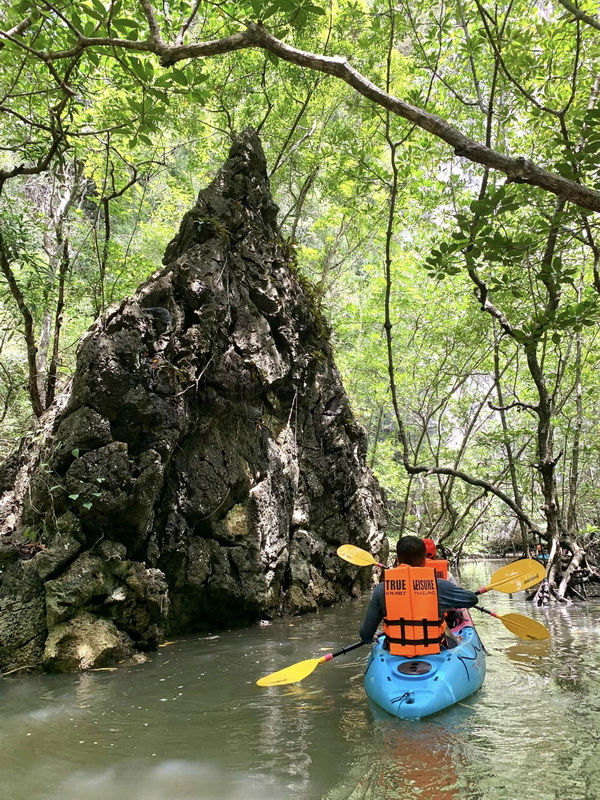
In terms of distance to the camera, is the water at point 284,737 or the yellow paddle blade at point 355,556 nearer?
the water at point 284,737

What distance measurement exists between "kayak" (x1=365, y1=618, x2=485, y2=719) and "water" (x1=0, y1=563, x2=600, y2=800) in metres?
0.09

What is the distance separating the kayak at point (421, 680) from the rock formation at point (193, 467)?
9.67ft

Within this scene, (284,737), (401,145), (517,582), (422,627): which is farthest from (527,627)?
(401,145)

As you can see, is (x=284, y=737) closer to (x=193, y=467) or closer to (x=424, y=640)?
(x=424, y=640)

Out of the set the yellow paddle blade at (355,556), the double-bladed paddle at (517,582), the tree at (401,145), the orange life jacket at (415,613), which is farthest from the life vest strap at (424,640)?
the tree at (401,145)

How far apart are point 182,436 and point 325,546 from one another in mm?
4034

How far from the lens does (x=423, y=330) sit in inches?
525

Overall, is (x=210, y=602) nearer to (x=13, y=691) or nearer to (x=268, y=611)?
(x=268, y=611)

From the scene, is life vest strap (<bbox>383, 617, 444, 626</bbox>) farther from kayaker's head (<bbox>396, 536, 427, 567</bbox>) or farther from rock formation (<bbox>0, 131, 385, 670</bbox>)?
rock formation (<bbox>0, 131, 385, 670</bbox>)

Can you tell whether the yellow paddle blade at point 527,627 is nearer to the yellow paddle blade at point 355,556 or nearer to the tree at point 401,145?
the yellow paddle blade at point 355,556

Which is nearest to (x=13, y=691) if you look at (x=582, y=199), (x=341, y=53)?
(x=582, y=199)

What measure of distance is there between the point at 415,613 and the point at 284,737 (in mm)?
1280

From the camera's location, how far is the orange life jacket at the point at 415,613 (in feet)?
12.7

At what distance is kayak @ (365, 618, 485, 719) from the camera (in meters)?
3.54
